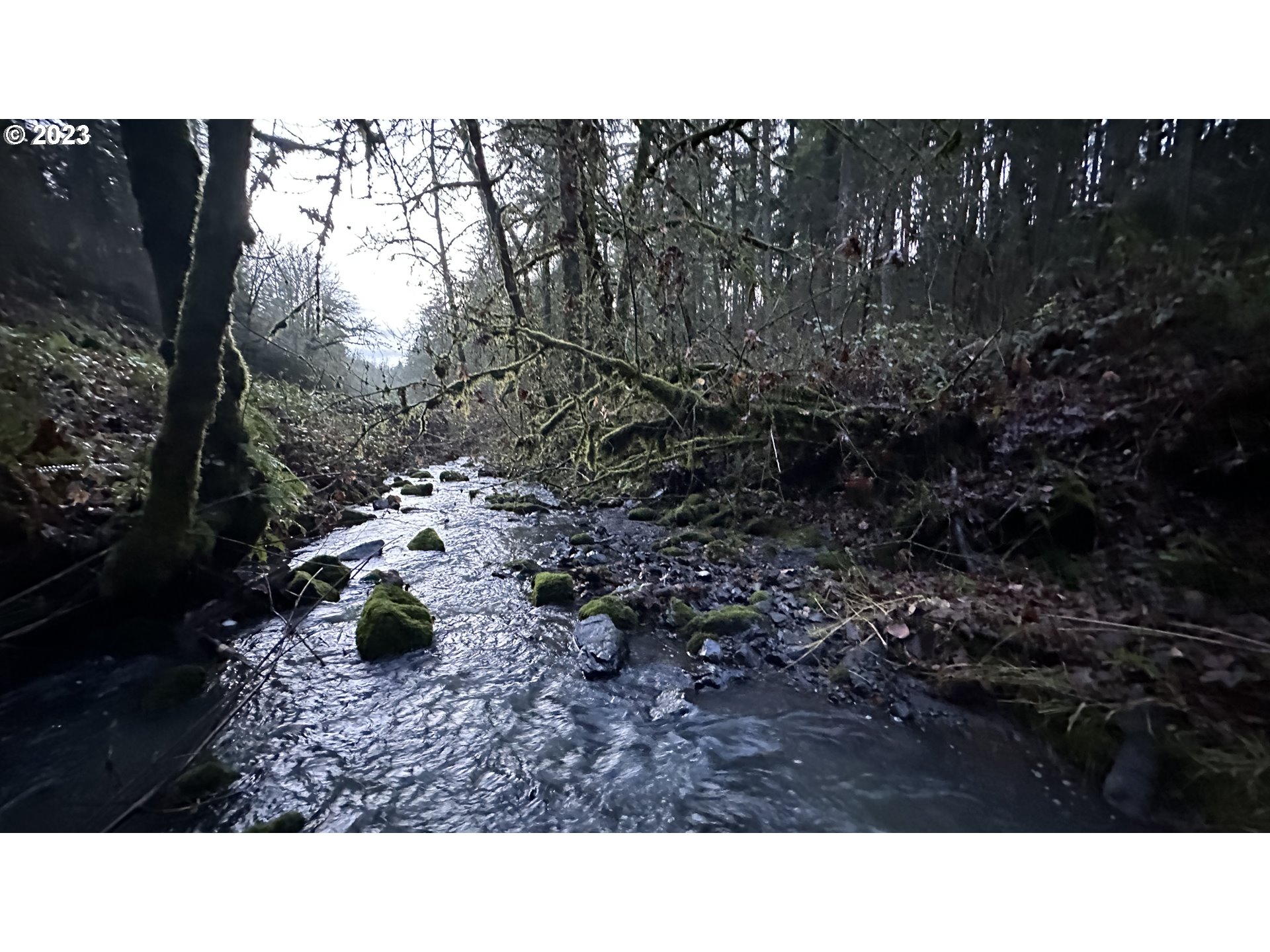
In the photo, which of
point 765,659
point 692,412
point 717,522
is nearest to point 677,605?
point 765,659

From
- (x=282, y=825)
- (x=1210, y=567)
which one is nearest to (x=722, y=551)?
(x=1210, y=567)

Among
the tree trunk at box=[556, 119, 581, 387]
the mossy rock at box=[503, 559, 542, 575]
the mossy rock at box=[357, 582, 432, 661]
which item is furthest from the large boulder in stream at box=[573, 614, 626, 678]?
the tree trunk at box=[556, 119, 581, 387]

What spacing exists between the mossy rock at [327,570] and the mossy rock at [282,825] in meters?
1.15

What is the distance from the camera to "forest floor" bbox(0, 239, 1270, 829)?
1524 millimetres

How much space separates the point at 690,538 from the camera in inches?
131

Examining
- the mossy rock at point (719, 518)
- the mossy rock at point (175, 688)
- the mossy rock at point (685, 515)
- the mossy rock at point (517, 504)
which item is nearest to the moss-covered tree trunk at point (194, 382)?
the mossy rock at point (175, 688)

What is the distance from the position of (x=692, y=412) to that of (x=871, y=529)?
4.53 feet

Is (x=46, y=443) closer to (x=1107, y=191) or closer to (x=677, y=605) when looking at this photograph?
(x=677, y=605)

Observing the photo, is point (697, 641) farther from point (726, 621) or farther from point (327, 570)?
point (327, 570)

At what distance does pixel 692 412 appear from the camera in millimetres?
3475

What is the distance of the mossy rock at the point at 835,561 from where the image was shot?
2656 millimetres

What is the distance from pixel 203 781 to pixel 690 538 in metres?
2.56

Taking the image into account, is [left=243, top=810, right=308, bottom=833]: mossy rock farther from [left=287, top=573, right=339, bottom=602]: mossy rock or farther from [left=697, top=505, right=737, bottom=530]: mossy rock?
[left=697, top=505, right=737, bottom=530]: mossy rock
